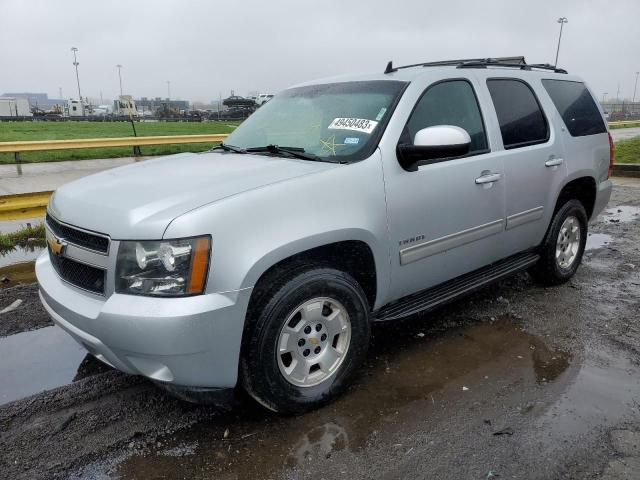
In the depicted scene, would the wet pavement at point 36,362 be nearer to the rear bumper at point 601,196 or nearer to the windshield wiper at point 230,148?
the windshield wiper at point 230,148

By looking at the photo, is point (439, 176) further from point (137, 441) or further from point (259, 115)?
point (137, 441)

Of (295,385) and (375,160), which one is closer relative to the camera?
(295,385)

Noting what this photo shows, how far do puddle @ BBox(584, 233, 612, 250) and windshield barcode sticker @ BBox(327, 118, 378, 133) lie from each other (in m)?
4.26

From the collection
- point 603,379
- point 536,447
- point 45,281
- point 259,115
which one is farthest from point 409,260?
point 45,281

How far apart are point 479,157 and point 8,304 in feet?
12.9

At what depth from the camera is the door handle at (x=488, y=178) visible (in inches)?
142

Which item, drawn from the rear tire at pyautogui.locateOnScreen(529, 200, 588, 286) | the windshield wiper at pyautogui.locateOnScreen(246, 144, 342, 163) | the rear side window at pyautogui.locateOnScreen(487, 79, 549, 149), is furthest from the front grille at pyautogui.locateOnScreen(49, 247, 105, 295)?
the rear tire at pyautogui.locateOnScreen(529, 200, 588, 286)

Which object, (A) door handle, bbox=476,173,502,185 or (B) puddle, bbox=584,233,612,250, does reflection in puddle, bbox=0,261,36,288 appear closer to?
(A) door handle, bbox=476,173,502,185

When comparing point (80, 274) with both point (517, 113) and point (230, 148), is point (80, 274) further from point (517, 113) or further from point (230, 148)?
point (517, 113)

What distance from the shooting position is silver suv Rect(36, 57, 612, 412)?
2.40 metres

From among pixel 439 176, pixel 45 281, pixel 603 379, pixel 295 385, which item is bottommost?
pixel 603 379

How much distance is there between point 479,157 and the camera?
367 centimetres

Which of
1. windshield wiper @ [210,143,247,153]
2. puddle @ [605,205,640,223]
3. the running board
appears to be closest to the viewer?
the running board

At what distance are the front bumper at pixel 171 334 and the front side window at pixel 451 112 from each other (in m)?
1.60
